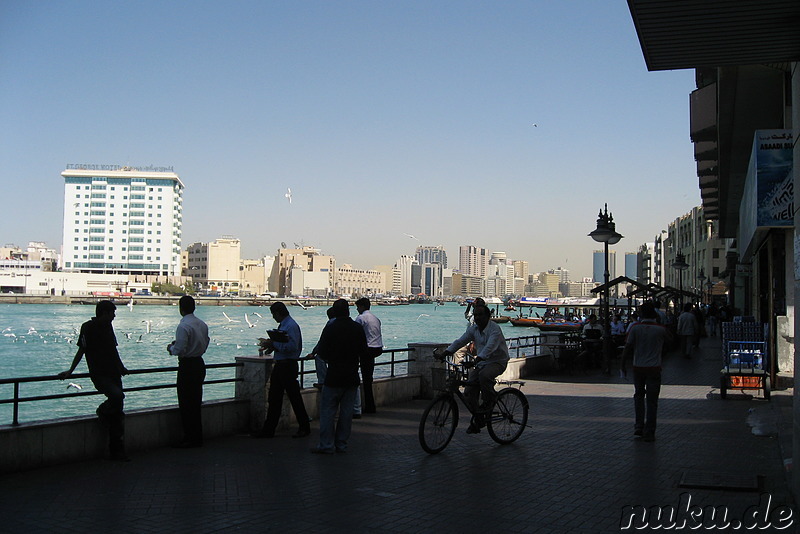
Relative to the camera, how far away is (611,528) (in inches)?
247

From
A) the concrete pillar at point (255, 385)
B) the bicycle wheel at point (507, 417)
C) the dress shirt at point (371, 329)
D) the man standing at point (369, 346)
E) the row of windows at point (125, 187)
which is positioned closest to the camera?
the bicycle wheel at point (507, 417)

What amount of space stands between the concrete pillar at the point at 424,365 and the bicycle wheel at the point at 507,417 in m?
4.49

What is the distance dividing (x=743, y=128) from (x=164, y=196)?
586ft

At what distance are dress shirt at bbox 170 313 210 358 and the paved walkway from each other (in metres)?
1.24

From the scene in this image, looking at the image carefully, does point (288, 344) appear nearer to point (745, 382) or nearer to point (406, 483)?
point (406, 483)

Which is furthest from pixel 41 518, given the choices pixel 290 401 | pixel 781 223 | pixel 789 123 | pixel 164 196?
pixel 164 196

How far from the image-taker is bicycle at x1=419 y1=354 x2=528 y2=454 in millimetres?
9227

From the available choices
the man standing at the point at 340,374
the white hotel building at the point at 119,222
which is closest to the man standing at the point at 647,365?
the man standing at the point at 340,374

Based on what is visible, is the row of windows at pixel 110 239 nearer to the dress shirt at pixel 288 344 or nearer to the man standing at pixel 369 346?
the man standing at pixel 369 346

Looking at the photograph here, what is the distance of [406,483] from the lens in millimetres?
7820

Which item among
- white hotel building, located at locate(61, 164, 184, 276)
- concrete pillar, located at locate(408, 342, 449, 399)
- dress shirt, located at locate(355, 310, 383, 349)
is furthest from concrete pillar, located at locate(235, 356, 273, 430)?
white hotel building, located at locate(61, 164, 184, 276)

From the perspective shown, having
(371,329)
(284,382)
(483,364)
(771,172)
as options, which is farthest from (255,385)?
(771,172)

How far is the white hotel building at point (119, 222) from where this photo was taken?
593ft

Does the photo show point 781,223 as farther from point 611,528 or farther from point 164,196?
point 164,196
